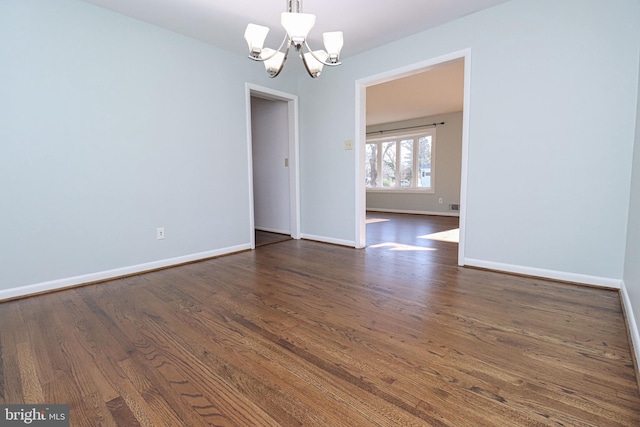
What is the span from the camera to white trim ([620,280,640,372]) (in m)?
1.30

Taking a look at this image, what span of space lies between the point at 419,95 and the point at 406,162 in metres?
2.43

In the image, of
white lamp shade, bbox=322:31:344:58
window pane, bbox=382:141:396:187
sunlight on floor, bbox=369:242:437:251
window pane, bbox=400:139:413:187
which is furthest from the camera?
window pane, bbox=382:141:396:187

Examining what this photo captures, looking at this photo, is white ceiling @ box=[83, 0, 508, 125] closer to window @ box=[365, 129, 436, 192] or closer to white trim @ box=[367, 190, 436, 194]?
window @ box=[365, 129, 436, 192]

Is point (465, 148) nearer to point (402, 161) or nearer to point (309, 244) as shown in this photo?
point (309, 244)

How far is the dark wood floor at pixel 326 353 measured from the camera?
1056mm

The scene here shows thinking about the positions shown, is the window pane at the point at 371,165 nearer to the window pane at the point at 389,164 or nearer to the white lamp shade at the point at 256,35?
the window pane at the point at 389,164

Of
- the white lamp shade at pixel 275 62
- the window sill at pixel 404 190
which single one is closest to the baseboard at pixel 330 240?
the white lamp shade at pixel 275 62

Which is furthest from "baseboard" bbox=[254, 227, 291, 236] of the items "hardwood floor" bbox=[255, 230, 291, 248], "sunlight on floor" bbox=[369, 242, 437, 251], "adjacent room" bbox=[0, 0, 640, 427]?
"sunlight on floor" bbox=[369, 242, 437, 251]

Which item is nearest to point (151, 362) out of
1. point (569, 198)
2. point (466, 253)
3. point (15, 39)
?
point (15, 39)

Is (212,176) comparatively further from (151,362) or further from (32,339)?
A: (151,362)

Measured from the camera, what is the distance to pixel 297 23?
1727mm

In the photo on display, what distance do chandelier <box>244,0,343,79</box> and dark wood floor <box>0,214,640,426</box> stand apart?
1.61 meters

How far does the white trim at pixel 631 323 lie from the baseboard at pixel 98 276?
125 inches

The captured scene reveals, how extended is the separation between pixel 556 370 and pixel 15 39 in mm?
3629
